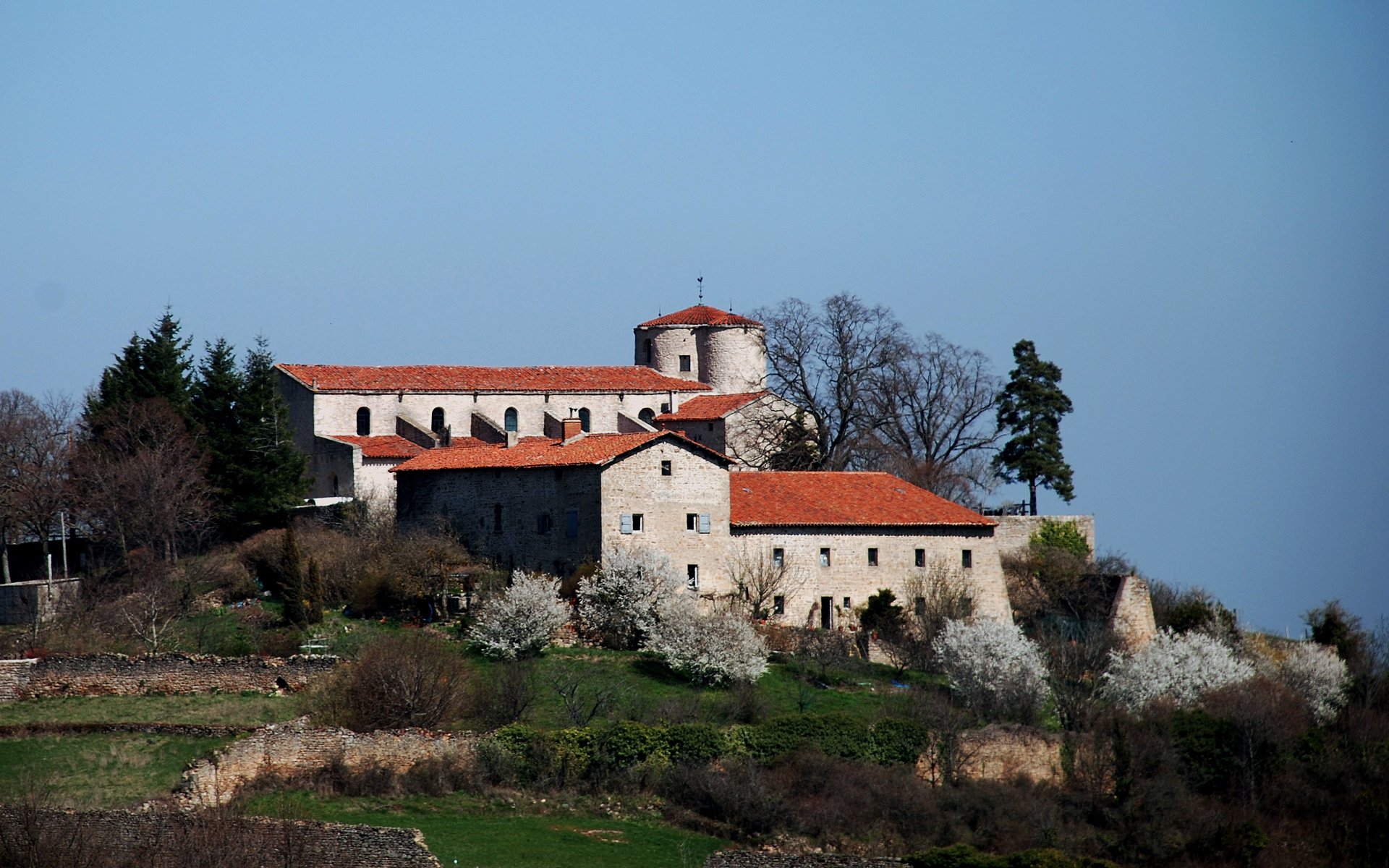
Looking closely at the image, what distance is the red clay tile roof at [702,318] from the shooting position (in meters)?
65.8

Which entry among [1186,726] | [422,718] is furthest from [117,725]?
[1186,726]

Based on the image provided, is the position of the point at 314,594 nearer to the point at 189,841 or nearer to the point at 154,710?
the point at 154,710

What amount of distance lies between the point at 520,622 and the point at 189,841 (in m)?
14.6

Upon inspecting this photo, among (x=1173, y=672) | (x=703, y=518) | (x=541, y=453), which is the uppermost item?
(x=541, y=453)

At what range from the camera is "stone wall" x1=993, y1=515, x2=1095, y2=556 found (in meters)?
54.6

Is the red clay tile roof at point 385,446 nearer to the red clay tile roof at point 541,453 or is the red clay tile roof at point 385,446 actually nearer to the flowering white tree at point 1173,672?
the red clay tile roof at point 541,453

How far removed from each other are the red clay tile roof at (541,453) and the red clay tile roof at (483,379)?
5965mm

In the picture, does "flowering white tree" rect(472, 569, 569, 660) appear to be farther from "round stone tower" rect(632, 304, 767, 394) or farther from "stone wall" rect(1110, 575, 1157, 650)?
"round stone tower" rect(632, 304, 767, 394)

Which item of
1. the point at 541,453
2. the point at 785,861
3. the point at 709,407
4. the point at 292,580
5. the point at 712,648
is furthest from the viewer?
the point at 709,407

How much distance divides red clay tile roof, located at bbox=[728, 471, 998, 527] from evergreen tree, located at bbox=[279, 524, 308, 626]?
9.88m

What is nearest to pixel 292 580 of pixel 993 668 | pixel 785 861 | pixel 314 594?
pixel 314 594

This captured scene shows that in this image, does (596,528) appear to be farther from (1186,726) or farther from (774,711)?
(1186,726)

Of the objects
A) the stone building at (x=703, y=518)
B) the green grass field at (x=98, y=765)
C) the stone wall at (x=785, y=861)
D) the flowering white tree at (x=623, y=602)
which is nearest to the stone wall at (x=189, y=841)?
the green grass field at (x=98, y=765)

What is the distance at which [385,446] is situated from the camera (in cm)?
5616
